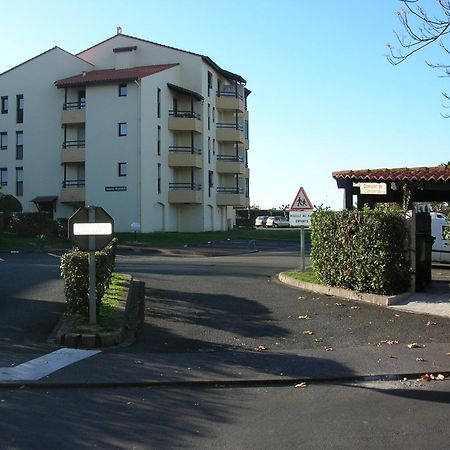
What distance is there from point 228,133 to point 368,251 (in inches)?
1815

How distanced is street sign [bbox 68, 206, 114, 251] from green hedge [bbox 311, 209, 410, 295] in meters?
5.84

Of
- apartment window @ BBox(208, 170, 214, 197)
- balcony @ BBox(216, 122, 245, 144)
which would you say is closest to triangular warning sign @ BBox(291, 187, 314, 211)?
apartment window @ BBox(208, 170, 214, 197)

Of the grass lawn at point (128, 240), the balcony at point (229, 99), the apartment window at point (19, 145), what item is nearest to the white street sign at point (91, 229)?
the grass lawn at point (128, 240)

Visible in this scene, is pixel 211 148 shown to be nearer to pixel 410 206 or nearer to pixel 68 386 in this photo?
pixel 410 206

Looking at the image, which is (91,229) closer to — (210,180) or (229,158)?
(210,180)

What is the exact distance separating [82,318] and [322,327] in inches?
160

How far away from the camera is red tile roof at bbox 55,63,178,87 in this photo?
46.0 metres

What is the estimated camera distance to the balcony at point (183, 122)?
5012 cm

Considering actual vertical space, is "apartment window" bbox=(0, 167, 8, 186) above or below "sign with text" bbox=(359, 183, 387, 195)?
above

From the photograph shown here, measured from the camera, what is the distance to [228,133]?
57.7 meters

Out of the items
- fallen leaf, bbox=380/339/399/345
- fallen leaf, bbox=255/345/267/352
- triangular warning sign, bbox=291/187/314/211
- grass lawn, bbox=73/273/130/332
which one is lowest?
fallen leaf, bbox=255/345/267/352

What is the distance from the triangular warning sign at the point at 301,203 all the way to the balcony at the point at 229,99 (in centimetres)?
3987

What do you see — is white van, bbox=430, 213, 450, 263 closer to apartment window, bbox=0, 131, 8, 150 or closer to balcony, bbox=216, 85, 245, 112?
balcony, bbox=216, 85, 245, 112

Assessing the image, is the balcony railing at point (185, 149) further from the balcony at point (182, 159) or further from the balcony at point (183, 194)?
the balcony at point (183, 194)
